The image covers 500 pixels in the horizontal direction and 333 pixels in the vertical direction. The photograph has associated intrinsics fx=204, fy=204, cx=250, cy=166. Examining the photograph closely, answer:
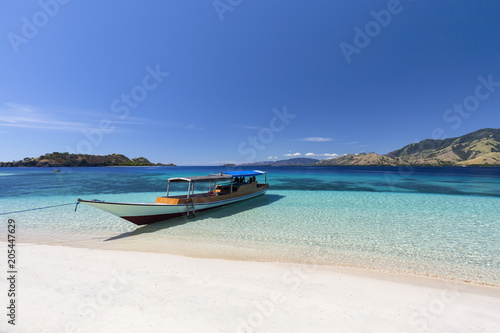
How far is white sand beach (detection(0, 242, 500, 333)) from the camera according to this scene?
452cm

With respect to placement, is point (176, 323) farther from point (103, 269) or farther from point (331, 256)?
point (331, 256)

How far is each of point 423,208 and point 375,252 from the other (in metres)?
13.7

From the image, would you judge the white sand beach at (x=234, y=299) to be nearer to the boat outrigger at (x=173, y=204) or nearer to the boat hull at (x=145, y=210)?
the boat hull at (x=145, y=210)

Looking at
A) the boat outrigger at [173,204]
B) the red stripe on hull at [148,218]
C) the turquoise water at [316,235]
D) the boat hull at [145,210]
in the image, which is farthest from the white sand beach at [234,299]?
the red stripe on hull at [148,218]

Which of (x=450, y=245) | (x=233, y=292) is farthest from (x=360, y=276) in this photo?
(x=450, y=245)

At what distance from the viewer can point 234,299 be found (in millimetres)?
5484

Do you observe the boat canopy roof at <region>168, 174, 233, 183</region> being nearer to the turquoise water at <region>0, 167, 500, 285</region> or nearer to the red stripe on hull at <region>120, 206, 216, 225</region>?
the red stripe on hull at <region>120, 206, 216, 225</region>

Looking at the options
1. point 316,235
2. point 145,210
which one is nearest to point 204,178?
point 145,210

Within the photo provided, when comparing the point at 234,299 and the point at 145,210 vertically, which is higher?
the point at 145,210

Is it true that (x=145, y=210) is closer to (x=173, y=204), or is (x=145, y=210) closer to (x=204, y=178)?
(x=173, y=204)

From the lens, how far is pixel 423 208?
18.5 metres

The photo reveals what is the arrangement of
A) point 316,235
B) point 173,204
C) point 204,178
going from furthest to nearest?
point 204,178 → point 173,204 → point 316,235

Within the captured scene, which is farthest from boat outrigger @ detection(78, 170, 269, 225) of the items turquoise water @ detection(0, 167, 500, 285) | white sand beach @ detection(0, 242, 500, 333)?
white sand beach @ detection(0, 242, 500, 333)

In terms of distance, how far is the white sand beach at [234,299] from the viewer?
4516mm
